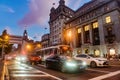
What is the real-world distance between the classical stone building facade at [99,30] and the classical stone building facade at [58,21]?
39.4ft

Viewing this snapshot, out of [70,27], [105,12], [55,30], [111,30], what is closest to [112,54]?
[111,30]

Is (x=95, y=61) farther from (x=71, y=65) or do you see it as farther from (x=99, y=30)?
(x=99, y=30)

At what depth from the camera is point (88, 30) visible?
49.4 m

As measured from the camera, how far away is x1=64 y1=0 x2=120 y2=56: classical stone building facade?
3925cm

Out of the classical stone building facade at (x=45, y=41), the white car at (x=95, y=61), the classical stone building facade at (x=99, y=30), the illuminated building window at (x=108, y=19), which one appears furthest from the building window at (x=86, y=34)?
the white car at (x=95, y=61)

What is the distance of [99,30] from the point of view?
44.2 metres

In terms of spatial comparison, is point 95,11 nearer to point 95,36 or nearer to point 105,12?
point 105,12

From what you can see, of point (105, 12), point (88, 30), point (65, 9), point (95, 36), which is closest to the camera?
point (105, 12)

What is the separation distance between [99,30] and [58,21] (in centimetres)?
2975

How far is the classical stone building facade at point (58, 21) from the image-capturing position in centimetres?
6801

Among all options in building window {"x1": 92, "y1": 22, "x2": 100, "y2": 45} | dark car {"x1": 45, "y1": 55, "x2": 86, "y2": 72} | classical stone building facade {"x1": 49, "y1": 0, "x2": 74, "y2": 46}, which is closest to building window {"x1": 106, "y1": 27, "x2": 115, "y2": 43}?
building window {"x1": 92, "y1": 22, "x2": 100, "y2": 45}

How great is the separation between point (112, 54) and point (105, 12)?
1261cm

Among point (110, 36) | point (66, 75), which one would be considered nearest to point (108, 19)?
point (110, 36)

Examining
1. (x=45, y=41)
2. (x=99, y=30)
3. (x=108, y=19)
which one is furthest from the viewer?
(x=45, y=41)
